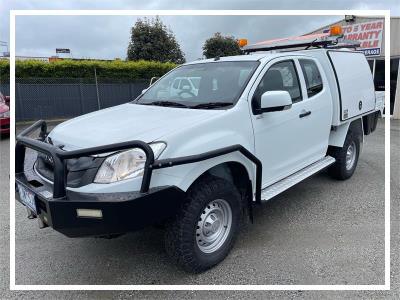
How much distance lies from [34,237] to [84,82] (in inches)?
420

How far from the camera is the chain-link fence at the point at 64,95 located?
39.5ft

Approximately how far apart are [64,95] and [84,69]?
139 cm

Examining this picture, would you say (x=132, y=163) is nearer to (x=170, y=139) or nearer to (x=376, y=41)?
(x=170, y=139)

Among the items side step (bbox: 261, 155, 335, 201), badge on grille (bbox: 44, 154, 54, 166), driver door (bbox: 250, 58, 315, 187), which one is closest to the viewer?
badge on grille (bbox: 44, 154, 54, 166)

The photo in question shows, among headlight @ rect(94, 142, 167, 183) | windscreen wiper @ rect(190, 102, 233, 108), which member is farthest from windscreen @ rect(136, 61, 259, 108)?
headlight @ rect(94, 142, 167, 183)

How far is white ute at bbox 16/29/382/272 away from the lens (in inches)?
95.1

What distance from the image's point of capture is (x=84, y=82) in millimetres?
13430

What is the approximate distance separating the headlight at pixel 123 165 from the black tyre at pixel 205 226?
1.54 feet

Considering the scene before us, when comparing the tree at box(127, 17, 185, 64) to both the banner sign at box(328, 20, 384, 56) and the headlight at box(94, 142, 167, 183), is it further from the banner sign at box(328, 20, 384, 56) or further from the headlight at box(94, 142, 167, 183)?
the headlight at box(94, 142, 167, 183)

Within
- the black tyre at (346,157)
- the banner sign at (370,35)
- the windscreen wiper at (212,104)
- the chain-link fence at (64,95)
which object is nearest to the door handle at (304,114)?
the windscreen wiper at (212,104)

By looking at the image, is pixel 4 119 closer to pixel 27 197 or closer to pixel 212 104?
pixel 27 197

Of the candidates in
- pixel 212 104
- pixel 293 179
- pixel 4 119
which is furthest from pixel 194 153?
pixel 4 119

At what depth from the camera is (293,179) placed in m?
3.95

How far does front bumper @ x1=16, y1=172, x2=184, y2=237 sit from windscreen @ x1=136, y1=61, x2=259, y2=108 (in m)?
1.22
